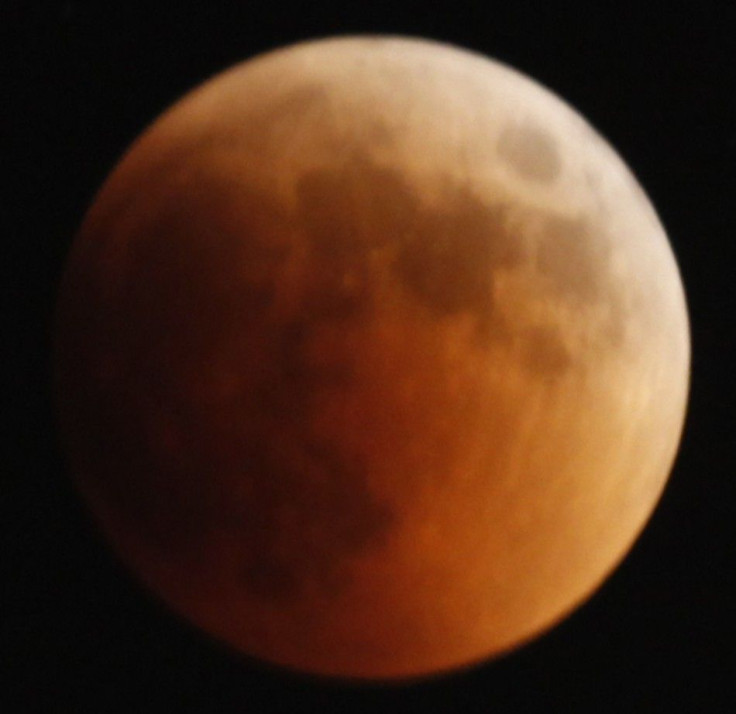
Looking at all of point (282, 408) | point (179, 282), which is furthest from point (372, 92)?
point (282, 408)

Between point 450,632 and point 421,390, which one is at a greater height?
point 421,390

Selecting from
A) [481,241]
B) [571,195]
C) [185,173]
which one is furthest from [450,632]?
[185,173]

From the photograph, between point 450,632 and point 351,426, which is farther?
point 450,632

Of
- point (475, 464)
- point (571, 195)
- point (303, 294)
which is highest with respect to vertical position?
point (571, 195)

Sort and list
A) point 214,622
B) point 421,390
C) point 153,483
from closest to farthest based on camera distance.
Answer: point 421,390
point 153,483
point 214,622

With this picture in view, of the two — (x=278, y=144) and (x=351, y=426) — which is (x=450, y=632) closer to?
(x=351, y=426)

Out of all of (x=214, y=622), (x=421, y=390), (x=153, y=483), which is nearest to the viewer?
(x=421, y=390)
